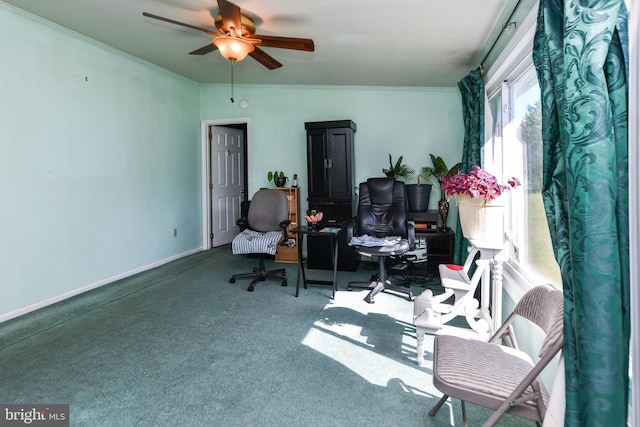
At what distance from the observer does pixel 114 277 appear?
389cm

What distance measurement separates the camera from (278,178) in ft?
16.6

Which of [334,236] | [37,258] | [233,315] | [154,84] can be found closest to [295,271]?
[334,236]

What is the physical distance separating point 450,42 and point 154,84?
11.7 feet

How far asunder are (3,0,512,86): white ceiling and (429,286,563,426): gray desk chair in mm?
2218

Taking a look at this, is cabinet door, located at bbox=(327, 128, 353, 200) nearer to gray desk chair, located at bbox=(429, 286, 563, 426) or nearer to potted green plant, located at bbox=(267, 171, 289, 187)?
potted green plant, located at bbox=(267, 171, 289, 187)

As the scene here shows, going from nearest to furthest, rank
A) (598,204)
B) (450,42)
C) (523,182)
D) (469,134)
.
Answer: (598,204), (523,182), (450,42), (469,134)

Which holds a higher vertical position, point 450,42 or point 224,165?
point 450,42

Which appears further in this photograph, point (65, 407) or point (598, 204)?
point (65, 407)

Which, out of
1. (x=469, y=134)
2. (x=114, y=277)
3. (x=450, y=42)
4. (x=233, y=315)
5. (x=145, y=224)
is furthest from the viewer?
(x=145, y=224)

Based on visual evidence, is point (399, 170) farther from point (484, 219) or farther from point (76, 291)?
Answer: point (76, 291)

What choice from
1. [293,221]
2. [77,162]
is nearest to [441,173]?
[293,221]

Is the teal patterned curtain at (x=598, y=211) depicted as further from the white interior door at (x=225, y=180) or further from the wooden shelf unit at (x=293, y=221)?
the white interior door at (x=225, y=180)

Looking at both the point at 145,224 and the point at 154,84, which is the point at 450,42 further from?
the point at 145,224

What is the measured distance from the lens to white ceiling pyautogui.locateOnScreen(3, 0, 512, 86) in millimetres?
2688
